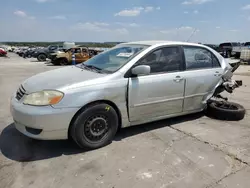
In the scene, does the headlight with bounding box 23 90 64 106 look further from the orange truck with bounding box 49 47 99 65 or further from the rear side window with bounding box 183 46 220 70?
the orange truck with bounding box 49 47 99 65

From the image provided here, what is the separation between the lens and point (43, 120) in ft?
9.66

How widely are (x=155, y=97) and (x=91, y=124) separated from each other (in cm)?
115

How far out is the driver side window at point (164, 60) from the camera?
3.77m

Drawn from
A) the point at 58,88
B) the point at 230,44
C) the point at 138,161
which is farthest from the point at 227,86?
the point at 230,44

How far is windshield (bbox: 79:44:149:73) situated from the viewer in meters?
3.65

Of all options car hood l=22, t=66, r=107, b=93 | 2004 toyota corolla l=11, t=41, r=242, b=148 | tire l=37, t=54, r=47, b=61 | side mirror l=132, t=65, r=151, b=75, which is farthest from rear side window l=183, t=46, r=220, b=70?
tire l=37, t=54, r=47, b=61

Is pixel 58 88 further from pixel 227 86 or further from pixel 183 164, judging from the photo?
pixel 227 86

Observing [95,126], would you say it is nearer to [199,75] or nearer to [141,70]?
[141,70]

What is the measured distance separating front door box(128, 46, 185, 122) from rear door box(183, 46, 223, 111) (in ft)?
0.57

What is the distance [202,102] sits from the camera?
14.8 ft

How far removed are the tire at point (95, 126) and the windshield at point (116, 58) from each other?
0.65 m

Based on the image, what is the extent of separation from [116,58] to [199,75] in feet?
5.16

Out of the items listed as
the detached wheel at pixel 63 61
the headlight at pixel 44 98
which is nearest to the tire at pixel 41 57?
the detached wheel at pixel 63 61

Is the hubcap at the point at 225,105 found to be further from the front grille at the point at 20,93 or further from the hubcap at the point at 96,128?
the front grille at the point at 20,93
